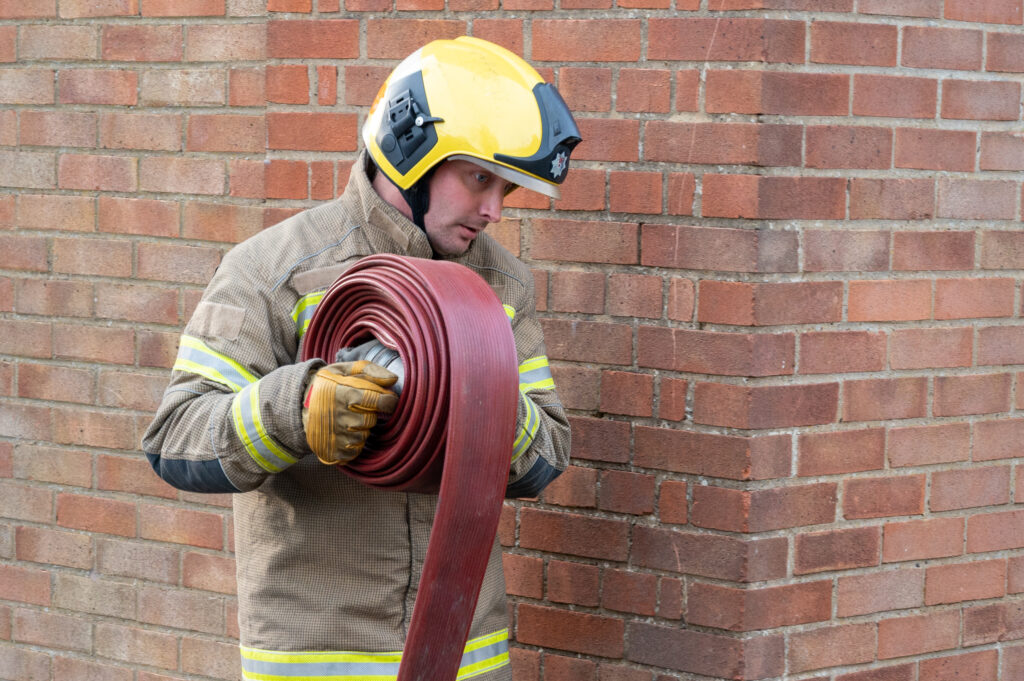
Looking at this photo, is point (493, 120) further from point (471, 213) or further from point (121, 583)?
point (121, 583)

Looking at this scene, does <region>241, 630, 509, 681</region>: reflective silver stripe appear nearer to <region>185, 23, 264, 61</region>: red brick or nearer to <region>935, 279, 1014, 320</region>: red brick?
<region>935, 279, 1014, 320</region>: red brick

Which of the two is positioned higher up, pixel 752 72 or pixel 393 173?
pixel 752 72

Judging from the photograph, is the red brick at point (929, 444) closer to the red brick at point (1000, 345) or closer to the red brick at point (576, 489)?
the red brick at point (1000, 345)

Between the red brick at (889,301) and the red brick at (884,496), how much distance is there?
0.41m

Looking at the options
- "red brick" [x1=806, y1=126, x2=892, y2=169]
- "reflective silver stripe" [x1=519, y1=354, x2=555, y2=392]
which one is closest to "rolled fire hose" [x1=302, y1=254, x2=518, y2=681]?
"reflective silver stripe" [x1=519, y1=354, x2=555, y2=392]

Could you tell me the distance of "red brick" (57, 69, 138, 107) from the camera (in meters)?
4.08

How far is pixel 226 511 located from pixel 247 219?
0.87m

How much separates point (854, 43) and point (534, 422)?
130 centimetres

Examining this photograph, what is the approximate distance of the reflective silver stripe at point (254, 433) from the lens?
2.40 meters

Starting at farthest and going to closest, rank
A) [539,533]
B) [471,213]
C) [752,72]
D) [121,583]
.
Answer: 1. [121,583]
2. [539,533]
3. [752,72]
4. [471,213]

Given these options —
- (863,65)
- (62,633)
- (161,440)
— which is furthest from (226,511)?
(863,65)

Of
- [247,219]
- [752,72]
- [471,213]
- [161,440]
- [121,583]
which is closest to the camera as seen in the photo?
[161,440]

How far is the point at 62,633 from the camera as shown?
4.32 meters

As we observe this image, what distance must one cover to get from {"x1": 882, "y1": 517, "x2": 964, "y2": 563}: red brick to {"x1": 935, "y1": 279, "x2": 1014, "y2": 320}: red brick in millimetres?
534
